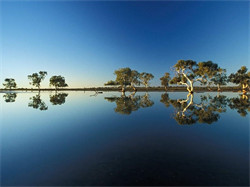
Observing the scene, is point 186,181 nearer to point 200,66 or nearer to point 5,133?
point 5,133

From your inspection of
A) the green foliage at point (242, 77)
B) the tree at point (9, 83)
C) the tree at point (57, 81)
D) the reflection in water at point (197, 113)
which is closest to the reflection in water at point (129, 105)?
the reflection in water at point (197, 113)

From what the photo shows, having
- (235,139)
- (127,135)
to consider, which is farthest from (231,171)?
(127,135)

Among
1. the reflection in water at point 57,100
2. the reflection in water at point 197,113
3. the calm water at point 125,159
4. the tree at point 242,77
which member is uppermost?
the tree at point 242,77

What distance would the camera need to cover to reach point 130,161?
18.1 feet

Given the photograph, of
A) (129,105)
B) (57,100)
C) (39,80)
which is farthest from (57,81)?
(129,105)

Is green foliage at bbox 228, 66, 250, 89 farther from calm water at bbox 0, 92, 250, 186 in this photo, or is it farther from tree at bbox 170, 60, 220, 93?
calm water at bbox 0, 92, 250, 186

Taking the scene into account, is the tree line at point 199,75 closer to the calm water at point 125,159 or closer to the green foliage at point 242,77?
the green foliage at point 242,77

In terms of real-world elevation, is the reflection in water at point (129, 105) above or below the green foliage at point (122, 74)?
below

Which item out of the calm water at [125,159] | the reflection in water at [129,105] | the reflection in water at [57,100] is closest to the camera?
the calm water at [125,159]

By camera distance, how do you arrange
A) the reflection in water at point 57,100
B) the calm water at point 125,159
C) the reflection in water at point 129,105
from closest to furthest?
the calm water at point 125,159, the reflection in water at point 129,105, the reflection in water at point 57,100

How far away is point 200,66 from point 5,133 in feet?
203

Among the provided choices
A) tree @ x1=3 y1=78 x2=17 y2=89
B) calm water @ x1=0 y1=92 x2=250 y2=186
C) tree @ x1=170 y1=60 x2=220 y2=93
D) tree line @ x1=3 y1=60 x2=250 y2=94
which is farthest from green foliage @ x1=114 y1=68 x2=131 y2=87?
tree @ x1=3 y1=78 x2=17 y2=89

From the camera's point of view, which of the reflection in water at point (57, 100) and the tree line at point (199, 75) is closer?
the reflection in water at point (57, 100)

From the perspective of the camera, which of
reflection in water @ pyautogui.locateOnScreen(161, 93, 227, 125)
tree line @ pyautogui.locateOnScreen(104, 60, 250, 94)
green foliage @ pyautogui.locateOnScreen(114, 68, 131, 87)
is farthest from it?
green foliage @ pyautogui.locateOnScreen(114, 68, 131, 87)
